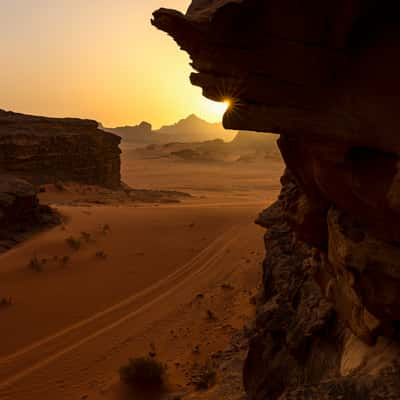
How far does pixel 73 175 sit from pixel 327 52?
26.1 metres

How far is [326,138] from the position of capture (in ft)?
12.7

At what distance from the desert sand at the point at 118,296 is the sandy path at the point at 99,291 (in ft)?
0.08

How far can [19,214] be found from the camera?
14.7 metres

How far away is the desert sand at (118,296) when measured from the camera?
24.8ft

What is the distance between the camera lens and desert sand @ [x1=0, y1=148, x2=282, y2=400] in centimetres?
757

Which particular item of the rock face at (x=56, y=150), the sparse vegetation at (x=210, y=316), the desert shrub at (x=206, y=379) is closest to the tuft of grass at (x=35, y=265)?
the sparse vegetation at (x=210, y=316)

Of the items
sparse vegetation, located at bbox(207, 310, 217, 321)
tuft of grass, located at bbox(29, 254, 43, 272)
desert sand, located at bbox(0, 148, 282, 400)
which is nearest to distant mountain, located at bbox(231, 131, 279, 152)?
desert sand, located at bbox(0, 148, 282, 400)

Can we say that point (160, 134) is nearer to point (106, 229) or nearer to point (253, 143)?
point (253, 143)

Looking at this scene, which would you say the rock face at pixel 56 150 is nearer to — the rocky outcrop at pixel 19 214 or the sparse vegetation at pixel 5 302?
the rocky outcrop at pixel 19 214

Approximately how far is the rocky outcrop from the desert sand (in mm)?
727

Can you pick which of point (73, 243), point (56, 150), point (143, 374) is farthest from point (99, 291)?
point (56, 150)

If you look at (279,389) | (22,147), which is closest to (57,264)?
(279,389)

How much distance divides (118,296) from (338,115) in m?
8.17

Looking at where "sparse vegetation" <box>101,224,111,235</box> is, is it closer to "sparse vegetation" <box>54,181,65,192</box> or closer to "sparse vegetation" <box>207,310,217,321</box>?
"sparse vegetation" <box>207,310,217,321</box>
